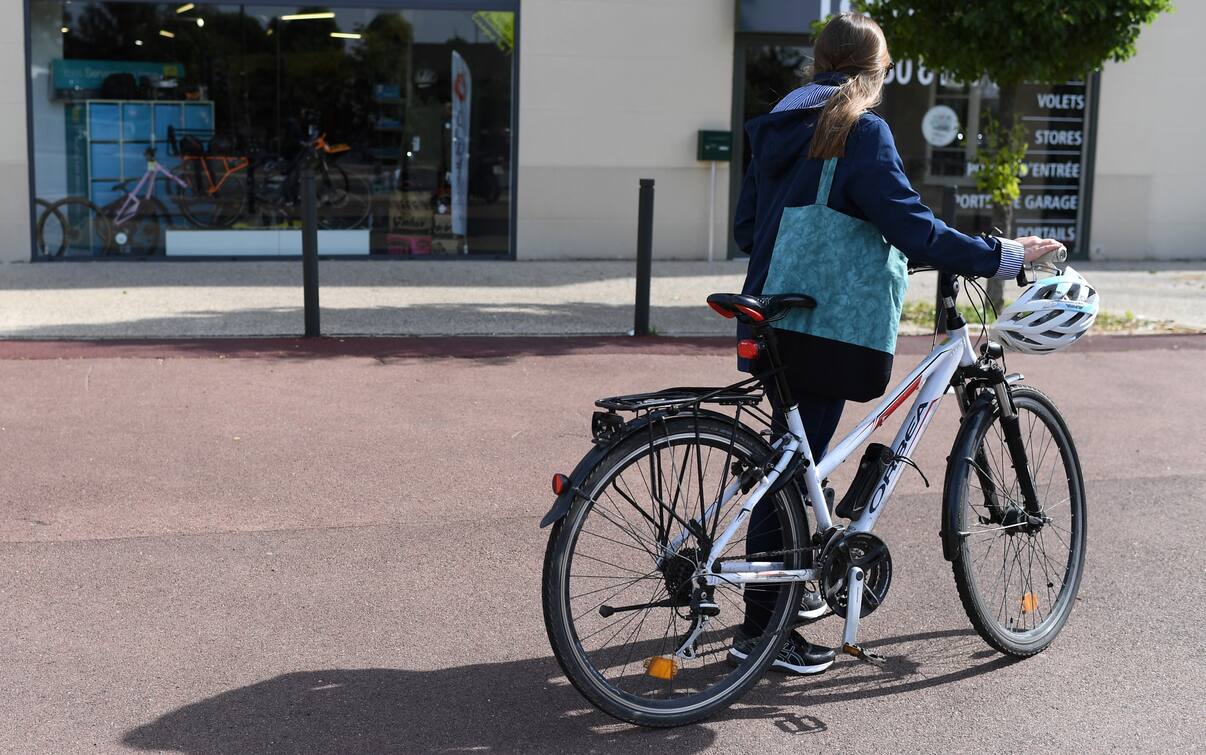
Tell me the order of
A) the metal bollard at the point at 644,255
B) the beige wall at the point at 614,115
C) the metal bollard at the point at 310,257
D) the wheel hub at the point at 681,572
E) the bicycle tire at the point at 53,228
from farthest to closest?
the beige wall at the point at 614,115 < the bicycle tire at the point at 53,228 < the metal bollard at the point at 644,255 < the metal bollard at the point at 310,257 < the wheel hub at the point at 681,572

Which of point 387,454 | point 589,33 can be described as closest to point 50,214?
point 589,33

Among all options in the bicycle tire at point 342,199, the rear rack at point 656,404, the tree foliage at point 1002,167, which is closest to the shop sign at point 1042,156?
the tree foliage at point 1002,167

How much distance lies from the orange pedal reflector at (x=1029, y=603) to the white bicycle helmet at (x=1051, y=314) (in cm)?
83

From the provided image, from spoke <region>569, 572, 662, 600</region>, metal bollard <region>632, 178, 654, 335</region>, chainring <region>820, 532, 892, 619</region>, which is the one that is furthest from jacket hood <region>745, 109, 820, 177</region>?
metal bollard <region>632, 178, 654, 335</region>

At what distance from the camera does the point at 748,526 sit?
3.94 m

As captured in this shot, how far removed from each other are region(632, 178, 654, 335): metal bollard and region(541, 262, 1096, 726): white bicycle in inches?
213

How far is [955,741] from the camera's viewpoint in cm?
378

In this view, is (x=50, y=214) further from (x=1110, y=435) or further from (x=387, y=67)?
(x=1110, y=435)

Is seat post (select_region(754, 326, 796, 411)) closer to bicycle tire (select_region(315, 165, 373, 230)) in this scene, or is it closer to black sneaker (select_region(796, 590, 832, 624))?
black sneaker (select_region(796, 590, 832, 624))

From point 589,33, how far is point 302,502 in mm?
9355

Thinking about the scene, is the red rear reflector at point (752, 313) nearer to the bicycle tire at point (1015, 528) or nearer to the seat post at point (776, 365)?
the seat post at point (776, 365)

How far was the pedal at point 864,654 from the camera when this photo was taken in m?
4.00

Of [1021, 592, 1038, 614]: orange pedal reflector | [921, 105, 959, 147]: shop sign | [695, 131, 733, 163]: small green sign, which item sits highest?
[921, 105, 959, 147]: shop sign

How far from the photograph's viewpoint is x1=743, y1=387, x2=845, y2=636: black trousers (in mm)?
3908
